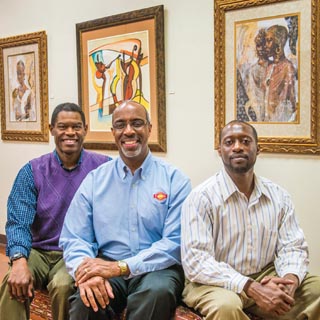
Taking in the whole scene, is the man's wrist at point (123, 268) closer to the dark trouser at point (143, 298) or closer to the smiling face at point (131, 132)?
the dark trouser at point (143, 298)

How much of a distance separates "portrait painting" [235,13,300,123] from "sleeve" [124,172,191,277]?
0.84 m

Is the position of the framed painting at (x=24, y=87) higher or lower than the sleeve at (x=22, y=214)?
higher

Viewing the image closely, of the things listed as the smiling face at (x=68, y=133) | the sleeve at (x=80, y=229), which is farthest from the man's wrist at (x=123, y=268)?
the smiling face at (x=68, y=133)

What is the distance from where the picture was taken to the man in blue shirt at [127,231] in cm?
189

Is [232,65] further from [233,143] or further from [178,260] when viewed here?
[178,260]

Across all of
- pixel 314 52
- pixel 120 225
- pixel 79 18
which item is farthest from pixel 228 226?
pixel 79 18

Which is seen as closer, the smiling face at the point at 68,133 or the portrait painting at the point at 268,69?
the smiling face at the point at 68,133

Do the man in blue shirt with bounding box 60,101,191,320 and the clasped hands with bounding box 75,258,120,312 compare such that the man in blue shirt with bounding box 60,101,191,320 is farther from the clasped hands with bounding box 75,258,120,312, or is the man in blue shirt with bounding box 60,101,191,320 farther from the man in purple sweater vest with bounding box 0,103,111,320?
the man in purple sweater vest with bounding box 0,103,111,320

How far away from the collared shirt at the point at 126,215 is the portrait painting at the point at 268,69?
842 millimetres

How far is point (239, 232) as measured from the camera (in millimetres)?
1985

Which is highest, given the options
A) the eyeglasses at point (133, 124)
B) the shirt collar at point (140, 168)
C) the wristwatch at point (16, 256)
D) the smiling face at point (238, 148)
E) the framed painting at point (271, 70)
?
the framed painting at point (271, 70)

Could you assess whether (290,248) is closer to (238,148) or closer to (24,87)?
(238,148)

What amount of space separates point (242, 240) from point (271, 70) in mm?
1195

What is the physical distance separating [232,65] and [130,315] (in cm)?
171
